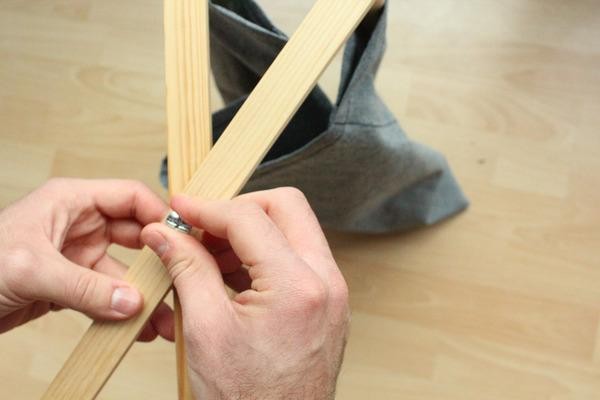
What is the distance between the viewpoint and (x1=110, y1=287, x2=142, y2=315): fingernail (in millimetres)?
446

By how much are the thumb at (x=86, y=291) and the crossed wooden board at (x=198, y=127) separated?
12mm

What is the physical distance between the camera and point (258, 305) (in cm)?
42

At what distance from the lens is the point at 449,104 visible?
0.88 metres

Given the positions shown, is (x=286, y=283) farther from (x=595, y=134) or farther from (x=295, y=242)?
(x=595, y=134)

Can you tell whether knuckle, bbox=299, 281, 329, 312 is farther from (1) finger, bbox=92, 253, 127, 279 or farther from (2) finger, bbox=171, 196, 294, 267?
(1) finger, bbox=92, 253, 127, 279

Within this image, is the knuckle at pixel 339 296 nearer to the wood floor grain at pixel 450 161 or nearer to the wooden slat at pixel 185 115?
the wooden slat at pixel 185 115

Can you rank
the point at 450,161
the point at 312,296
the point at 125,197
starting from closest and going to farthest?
the point at 312,296 → the point at 125,197 → the point at 450,161

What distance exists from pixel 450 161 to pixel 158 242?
532mm

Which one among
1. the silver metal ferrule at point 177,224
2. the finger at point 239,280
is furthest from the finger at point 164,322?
the silver metal ferrule at point 177,224

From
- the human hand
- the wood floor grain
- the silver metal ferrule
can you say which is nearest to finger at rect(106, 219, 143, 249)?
the human hand

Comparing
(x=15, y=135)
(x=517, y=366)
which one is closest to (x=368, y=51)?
(x=517, y=366)

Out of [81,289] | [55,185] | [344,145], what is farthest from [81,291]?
[344,145]

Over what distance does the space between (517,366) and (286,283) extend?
512 millimetres

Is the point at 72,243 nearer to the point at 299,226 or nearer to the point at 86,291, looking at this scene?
the point at 86,291
